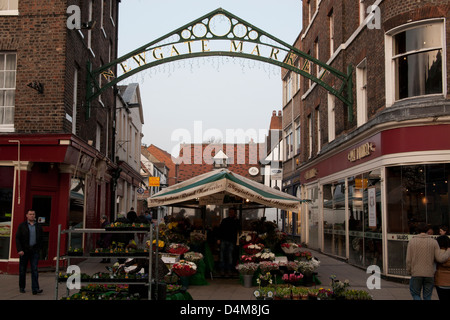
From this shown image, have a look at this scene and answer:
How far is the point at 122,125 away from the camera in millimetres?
28562

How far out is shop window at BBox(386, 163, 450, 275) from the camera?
12695 mm

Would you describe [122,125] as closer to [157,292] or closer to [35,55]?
[35,55]

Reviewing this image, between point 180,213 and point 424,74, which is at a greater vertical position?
point 424,74

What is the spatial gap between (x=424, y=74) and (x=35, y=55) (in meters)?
11.3

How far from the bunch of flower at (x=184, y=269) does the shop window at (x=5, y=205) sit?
19.7ft

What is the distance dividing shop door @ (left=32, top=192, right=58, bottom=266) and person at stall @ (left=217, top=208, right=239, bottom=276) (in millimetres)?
5526

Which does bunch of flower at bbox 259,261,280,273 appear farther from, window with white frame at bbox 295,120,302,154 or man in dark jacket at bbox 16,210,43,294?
window with white frame at bbox 295,120,302,154

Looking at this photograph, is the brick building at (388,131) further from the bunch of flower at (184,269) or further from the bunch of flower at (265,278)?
the bunch of flower at (184,269)

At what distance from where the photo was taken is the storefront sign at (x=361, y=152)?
1477 centimetres

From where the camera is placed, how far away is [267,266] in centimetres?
1174

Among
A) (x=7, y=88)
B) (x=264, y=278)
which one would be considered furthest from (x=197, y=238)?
(x=7, y=88)

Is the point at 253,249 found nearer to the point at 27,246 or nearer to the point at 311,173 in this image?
the point at 27,246

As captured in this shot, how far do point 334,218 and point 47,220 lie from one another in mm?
10986
